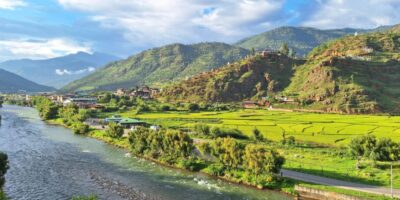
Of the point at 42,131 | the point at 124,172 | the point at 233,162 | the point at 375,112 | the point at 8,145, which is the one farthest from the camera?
the point at 375,112

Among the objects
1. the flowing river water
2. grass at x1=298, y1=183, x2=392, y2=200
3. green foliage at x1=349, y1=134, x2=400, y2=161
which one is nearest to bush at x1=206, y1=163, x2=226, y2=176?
the flowing river water

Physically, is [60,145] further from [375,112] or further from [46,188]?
[375,112]

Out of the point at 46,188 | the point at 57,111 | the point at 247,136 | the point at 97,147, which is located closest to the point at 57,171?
the point at 46,188

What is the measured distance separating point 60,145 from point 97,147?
1027cm

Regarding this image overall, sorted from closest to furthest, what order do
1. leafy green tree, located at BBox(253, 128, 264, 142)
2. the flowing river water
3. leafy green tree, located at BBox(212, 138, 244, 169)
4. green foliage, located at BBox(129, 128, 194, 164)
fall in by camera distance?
1. the flowing river water
2. leafy green tree, located at BBox(212, 138, 244, 169)
3. green foliage, located at BBox(129, 128, 194, 164)
4. leafy green tree, located at BBox(253, 128, 264, 142)

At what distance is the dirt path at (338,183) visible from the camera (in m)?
61.8

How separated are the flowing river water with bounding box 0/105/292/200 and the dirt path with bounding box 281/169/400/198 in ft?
21.7

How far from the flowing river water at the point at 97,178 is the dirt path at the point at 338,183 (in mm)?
6624

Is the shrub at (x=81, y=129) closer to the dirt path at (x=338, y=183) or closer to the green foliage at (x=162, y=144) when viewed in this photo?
the green foliage at (x=162, y=144)

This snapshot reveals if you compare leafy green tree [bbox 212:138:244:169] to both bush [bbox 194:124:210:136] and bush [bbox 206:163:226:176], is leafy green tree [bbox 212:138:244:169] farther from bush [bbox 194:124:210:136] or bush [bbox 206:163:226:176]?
bush [bbox 194:124:210:136]

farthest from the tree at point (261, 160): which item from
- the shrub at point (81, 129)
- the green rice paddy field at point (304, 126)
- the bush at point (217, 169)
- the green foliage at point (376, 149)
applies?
the shrub at point (81, 129)

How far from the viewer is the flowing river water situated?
66.1 m

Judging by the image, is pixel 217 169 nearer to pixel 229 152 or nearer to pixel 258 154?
pixel 229 152

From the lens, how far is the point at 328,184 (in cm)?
6662
